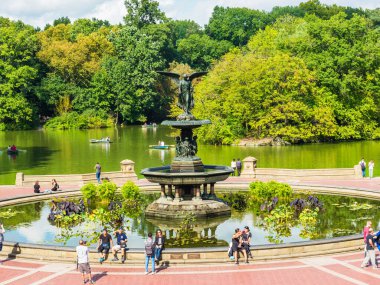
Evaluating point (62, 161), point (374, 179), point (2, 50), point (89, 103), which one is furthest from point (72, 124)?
point (374, 179)

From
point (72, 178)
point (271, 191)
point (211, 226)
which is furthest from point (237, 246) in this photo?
point (72, 178)

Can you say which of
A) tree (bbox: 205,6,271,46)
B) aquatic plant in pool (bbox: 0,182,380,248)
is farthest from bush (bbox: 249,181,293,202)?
tree (bbox: 205,6,271,46)

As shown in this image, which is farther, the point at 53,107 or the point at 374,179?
the point at 53,107

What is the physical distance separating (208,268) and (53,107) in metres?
100

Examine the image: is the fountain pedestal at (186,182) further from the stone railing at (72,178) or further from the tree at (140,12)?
the tree at (140,12)

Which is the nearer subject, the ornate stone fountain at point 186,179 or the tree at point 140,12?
the ornate stone fountain at point 186,179

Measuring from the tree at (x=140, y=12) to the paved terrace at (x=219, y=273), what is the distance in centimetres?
11076

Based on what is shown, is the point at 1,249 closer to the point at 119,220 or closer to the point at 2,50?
the point at 119,220

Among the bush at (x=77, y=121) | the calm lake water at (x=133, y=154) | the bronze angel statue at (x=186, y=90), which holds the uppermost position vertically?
the bush at (x=77, y=121)

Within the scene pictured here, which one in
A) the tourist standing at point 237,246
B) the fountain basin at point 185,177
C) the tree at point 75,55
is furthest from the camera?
the tree at point 75,55

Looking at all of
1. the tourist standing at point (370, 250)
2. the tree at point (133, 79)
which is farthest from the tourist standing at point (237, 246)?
the tree at point (133, 79)

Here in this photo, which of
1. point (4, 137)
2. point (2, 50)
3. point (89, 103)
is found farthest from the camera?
point (89, 103)

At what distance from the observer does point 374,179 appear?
4378 centimetres

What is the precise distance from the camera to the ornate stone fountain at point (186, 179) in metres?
31.2
